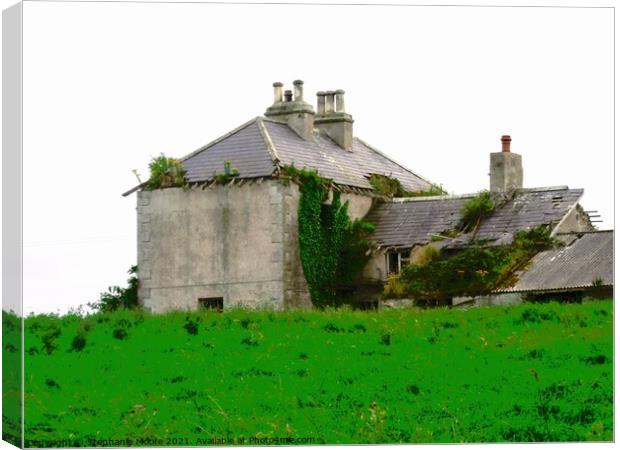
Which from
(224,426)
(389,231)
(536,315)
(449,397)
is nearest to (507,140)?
(389,231)

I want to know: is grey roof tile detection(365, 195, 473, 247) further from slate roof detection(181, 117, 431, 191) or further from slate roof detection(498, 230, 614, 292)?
slate roof detection(498, 230, 614, 292)

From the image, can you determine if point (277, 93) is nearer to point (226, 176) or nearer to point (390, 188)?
point (390, 188)

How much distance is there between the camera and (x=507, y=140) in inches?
1551

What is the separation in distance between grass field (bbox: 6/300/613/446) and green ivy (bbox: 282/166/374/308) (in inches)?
240

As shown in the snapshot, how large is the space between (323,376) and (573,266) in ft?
37.8

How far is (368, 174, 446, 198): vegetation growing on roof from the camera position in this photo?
41.9 metres

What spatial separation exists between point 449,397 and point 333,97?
22.0 m

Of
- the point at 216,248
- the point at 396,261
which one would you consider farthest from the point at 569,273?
the point at 216,248

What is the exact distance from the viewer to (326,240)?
39.3 metres

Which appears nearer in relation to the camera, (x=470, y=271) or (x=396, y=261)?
(x=470, y=271)

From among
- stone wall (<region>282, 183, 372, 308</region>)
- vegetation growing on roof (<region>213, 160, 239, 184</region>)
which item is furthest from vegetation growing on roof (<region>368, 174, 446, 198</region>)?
vegetation growing on roof (<region>213, 160, 239, 184</region>)

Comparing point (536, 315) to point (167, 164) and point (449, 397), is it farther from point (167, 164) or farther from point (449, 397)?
point (167, 164)

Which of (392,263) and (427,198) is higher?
(427,198)

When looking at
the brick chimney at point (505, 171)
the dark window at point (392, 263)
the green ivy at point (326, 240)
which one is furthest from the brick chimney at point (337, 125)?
the brick chimney at point (505, 171)
